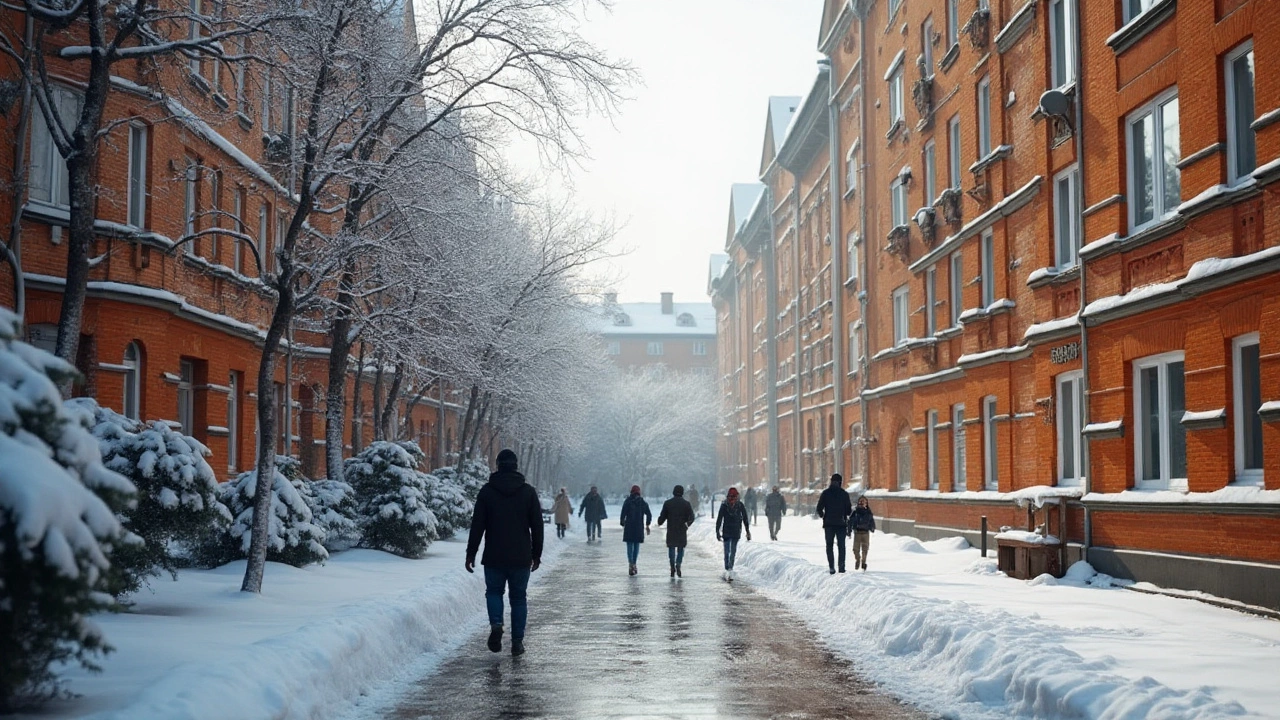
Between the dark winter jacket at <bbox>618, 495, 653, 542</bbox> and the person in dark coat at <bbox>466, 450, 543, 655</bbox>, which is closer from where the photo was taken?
the person in dark coat at <bbox>466, 450, 543, 655</bbox>

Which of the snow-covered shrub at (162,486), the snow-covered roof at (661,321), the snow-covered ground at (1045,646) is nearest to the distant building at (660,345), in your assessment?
the snow-covered roof at (661,321)

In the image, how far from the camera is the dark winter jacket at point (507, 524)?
1238cm

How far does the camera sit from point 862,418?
35.8m

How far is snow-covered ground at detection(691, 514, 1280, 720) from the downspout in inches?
33.4

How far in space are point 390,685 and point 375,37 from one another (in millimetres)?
9295

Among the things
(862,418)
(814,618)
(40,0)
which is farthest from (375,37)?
(862,418)

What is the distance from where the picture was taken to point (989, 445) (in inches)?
982

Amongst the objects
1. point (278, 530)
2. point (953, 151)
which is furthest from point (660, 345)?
point (278, 530)

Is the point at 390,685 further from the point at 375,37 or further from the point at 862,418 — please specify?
the point at 862,418

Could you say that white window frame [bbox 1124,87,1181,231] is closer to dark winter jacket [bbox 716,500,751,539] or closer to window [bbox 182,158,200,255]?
dark winter jacket [bbox 716,500,751,539]

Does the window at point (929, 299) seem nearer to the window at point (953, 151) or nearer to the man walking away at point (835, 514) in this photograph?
the window at point (953, 151)

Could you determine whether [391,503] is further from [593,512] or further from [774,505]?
[593,512]

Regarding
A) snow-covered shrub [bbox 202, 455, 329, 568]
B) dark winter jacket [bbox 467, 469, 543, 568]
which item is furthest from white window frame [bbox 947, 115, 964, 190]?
dark winter jacket [bbox 467, 469, 543, 568]

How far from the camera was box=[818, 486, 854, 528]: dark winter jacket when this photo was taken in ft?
66.7
